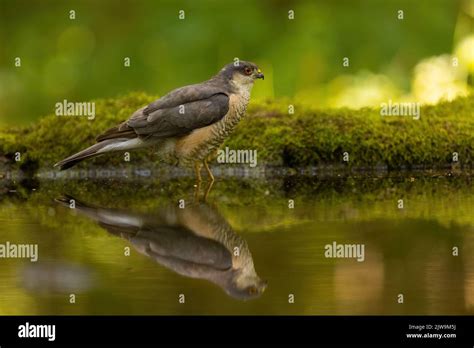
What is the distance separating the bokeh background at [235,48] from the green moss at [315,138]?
1.23m

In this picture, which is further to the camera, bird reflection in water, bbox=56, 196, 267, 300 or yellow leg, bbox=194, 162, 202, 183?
yellow leg, bbox=194, 162, 202, 183

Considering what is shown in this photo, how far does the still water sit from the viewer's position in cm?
448

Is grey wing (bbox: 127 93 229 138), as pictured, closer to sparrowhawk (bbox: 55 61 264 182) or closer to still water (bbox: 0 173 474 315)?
sparrowhawk (bbox: 55 61 264 182)

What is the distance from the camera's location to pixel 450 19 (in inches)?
438

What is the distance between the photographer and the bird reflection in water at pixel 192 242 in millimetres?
4904

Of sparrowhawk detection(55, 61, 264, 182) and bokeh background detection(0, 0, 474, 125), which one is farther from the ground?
bokeh background detection(0, 0, 474, 125)

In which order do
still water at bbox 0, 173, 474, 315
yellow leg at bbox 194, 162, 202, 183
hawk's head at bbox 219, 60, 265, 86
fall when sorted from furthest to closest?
yellow leg at bbox 194, 162, 202, 183 < hawk's head at bbox 219, 60, 265, 86 < still water at bbox 0, 173, 474, 315

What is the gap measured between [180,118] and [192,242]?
8.04 ft

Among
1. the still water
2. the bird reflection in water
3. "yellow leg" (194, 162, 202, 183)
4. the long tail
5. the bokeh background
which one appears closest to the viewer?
the still water

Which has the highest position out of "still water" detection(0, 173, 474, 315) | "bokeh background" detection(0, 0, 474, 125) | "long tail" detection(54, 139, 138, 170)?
"bokeh background" detection(0, 0, 474, 125)

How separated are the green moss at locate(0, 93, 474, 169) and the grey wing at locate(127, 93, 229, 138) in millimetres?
1085

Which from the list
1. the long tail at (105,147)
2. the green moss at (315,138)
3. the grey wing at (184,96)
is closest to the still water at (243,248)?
the long tail at (105,147)

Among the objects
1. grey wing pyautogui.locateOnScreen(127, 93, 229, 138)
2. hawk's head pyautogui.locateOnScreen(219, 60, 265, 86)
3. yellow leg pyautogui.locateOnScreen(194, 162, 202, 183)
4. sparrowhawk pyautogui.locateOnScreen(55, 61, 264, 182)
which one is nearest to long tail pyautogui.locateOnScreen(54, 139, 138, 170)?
sparrowhawk pyautogui.locateOnScreen(55, 61, 264, 182)

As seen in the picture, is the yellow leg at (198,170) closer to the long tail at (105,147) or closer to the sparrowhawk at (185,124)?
the sparrowhawk at (185,124)
